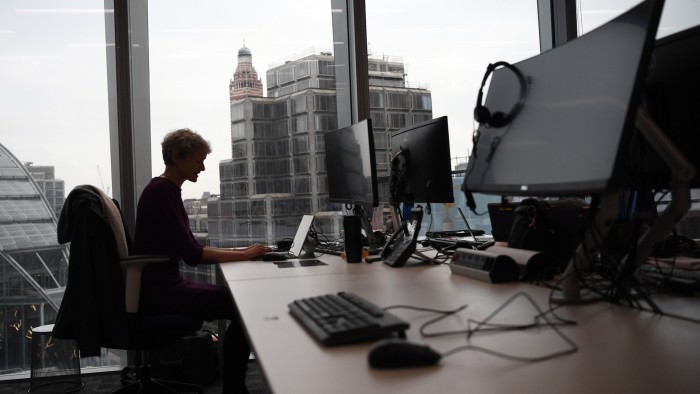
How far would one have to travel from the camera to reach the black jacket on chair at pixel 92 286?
7.75 ft

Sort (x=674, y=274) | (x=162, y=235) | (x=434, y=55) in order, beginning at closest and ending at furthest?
(x=674, y=274), (x=162, y=235), (x=434, y=55)

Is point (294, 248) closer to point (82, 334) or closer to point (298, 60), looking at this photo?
point (82, 334)

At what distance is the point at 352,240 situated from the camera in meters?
2.49

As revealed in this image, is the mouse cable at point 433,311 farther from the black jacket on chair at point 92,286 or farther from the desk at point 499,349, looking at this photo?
the black jacket on chair at point 92,286

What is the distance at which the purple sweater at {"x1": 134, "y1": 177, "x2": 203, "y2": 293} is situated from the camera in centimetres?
264

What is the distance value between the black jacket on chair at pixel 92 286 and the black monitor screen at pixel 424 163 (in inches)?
50.5

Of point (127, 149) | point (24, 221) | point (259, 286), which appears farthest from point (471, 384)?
point (24, 221)

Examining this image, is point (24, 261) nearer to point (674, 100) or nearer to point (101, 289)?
point (101, 289)

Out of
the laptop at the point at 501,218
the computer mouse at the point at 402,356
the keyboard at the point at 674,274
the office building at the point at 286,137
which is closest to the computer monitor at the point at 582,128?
the keyboard at the point at 674,274

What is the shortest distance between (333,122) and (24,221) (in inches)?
81.7

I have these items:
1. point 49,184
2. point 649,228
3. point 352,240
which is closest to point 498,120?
point 649,228

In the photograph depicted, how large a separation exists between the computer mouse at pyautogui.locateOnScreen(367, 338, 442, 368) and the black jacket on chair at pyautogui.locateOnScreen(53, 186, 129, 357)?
5.81 ft

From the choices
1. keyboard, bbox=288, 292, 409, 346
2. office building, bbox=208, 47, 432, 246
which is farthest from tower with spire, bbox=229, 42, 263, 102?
keyboard, bbox=288, 292, 409, 346

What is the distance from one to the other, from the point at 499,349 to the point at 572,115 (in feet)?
1.91
